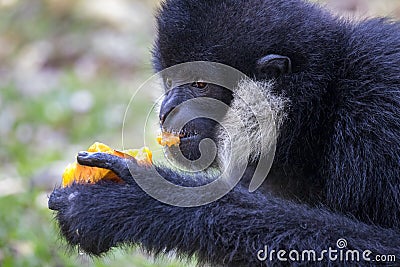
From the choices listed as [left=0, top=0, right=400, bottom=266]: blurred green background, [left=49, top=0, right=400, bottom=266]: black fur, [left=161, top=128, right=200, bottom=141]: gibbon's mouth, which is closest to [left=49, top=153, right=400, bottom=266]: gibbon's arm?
[left=49, top=0, right=400, bottom=266]: black fur

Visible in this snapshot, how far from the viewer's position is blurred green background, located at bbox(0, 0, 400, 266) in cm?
638

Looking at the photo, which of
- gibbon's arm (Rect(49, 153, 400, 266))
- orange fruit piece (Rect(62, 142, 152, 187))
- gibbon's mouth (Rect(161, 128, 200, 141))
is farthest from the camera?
gibbon's mouth (Rect(161, 128, 200, 141))

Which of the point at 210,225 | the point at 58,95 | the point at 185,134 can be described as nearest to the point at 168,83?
the point at 185,134

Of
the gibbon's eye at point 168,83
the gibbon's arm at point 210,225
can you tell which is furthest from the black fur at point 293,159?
the gibbon's eye at point 168,83

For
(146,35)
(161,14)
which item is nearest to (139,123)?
(146,35)

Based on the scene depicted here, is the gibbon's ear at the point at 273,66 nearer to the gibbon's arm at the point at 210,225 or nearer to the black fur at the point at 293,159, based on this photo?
the black fur at the point at 293,159

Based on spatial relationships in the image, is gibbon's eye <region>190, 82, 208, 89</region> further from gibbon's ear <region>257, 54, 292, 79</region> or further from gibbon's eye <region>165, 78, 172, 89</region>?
gibbon's ear <region>257, 54, 292, 79</region>

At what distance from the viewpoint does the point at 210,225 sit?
4102 millimetres

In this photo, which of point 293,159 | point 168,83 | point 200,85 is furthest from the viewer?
point 168,83

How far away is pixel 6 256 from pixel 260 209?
2.77 metres

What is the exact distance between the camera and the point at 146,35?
13289mm

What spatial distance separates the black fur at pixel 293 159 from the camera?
4.11 m

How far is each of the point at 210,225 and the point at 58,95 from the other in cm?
690

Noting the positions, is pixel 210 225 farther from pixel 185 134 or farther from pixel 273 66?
pixel 273 66
